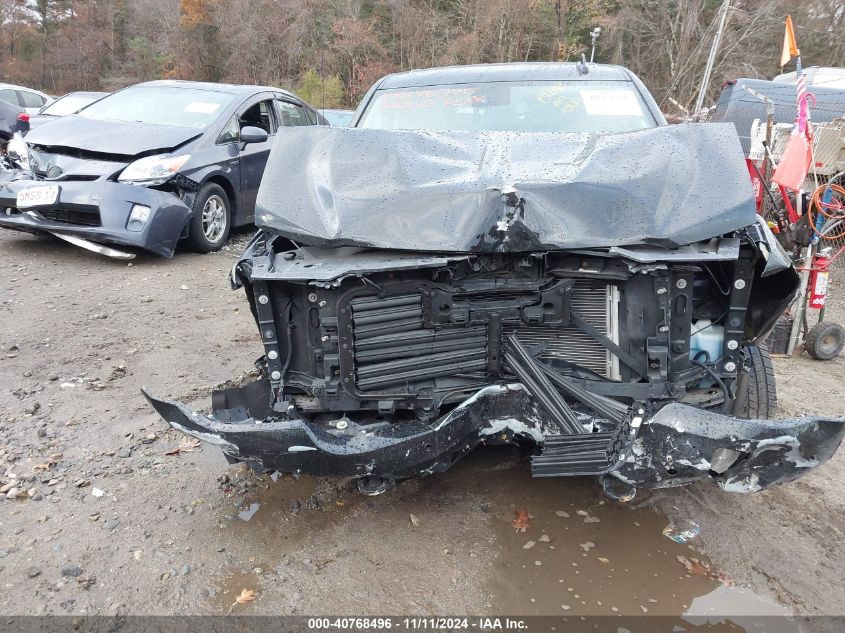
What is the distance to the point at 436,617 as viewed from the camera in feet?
7.17

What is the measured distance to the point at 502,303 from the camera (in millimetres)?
2479

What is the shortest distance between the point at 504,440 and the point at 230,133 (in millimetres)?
5489

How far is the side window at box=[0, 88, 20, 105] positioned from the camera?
12492mm

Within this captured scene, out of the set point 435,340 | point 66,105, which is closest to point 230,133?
point 66,105

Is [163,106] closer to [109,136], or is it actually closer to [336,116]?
[109,136]

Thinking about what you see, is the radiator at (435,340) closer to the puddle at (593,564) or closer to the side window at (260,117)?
the puddle at (593,564)

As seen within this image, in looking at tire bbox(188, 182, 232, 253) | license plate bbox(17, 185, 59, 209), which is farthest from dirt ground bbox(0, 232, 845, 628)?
tire bbox(188, 182, 232, 253)

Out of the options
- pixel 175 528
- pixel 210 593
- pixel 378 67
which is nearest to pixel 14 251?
pixel 175 528

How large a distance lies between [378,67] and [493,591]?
26.5 meters

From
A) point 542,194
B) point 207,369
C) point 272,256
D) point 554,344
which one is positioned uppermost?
point 542,194

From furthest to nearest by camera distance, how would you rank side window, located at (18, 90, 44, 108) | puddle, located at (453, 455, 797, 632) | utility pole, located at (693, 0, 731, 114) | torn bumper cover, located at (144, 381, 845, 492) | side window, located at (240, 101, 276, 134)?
utility pole, located at (693, 0, 731, 114) < side window, located at (18, 90, 44, 108) < side window, located at (240, 101, 276, 134) < puddle, located at (453, 455, 797, 632) < torn bumper cover, located at (144, 381, 845, 492)

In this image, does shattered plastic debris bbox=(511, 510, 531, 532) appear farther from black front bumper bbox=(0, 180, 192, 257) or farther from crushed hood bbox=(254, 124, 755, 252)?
black front bumper bbox=(0, 180, 192, 257)

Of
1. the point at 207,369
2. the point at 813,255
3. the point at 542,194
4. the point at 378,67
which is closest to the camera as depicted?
the point at 542,194

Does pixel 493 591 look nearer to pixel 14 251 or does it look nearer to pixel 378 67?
pixel 14 251
